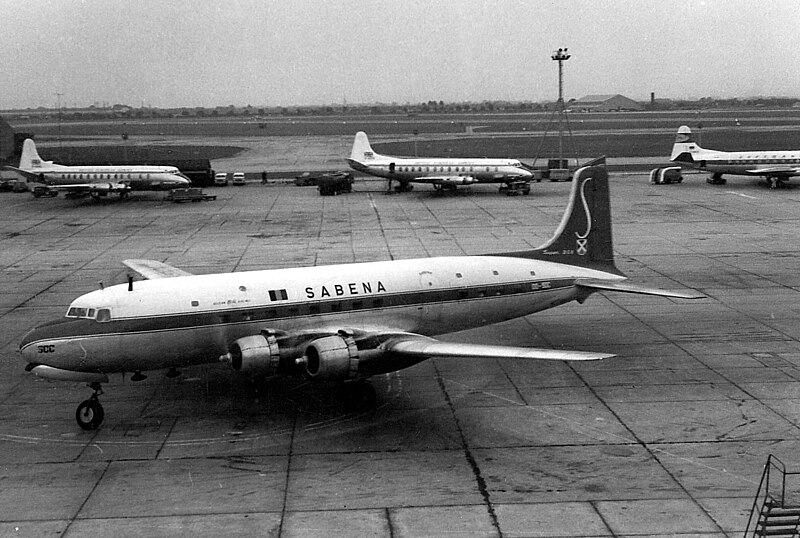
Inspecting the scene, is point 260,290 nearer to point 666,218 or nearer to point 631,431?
point 631,431

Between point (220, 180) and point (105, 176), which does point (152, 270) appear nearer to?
point (105, 176)

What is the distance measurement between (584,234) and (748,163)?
51.1 m

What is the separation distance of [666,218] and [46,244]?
40.0 meters

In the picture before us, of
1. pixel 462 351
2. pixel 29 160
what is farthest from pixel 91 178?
pixel 462 351

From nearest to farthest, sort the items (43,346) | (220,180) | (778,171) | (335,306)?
(43,346), (335,306), (778,171), (220,180)

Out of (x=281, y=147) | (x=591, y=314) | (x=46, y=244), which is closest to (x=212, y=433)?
(x=591, y=314)

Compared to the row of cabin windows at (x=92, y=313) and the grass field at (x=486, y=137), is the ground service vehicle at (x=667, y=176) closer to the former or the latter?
the grass field at (x=486, y=137)

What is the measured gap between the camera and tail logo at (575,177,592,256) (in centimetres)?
2797

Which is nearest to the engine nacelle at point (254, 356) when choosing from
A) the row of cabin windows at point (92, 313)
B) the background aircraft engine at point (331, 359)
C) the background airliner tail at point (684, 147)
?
the background aircraft engine at point (331, 359)

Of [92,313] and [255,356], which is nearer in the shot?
[255,356]

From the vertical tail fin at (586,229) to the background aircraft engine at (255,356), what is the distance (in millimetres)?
10755

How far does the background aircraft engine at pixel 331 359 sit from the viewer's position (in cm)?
2012

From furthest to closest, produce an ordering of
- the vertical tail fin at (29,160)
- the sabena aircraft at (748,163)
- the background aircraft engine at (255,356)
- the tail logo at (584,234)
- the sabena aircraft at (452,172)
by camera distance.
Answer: the sabena aircraft at (452,172) → the vertical tail fin at (29,160) → the sabena aircraft at (748,163) → the tail logo at (584,234) → the background aircraft engine at (255,356)

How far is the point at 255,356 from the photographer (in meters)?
20.3
